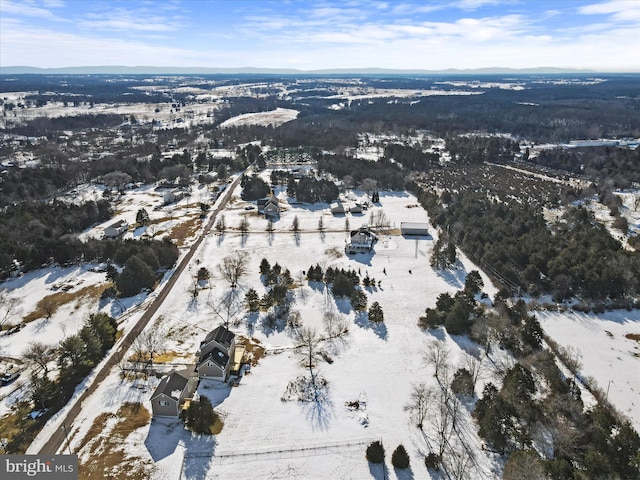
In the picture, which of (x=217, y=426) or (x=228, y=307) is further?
(x=228, y=307)

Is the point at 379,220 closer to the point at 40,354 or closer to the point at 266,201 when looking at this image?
the point at 266,201

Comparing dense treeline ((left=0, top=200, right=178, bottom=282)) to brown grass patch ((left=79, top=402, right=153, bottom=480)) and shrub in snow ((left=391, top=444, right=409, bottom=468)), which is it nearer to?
brown grass patch ((left=79, top=402, right=153, bottom=480))

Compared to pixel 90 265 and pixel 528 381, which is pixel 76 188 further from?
pixel 528 381

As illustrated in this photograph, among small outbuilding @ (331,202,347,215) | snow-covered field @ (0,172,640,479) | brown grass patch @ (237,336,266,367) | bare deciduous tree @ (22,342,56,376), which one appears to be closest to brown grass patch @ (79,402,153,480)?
snow-covered field @ (0,172,640,479)

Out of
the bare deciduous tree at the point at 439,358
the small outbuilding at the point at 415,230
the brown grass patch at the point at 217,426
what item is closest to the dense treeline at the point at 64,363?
the brown grass patch at the point at 217,426

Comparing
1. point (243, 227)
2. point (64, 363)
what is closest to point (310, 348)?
point (64, 363)

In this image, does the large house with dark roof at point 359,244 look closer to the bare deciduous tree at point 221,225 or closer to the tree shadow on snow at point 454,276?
the tree shadow on snow at point 454,276
